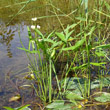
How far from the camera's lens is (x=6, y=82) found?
1438 mm

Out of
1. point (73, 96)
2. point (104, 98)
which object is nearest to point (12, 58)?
point (73, 96)

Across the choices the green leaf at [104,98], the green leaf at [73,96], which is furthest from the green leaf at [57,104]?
the green leaf at [104,98]

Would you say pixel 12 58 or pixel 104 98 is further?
pixel 12 58

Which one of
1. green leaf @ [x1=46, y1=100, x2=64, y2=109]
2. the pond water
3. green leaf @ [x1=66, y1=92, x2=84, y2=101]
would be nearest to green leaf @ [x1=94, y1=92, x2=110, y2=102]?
green leaf @ [x1=66, y1=92, x2=84, y2=101]

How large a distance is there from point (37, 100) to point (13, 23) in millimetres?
2057

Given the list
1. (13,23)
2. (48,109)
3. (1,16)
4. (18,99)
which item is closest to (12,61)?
(18,99)

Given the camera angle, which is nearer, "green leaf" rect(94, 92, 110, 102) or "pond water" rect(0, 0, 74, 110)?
"green leaf" rect(94, 92, 110, 102)

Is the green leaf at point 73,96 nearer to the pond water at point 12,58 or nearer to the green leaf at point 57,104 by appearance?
the green leaf at point 57,104

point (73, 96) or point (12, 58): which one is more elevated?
point (12, 58)

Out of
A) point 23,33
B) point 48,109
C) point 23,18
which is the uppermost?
point 23,18

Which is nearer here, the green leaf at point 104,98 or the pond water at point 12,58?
the green leaf at point 104,98

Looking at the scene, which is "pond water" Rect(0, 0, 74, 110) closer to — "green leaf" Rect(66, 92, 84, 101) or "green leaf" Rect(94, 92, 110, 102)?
"green leaf" Rect(66, 92, 84, 101)

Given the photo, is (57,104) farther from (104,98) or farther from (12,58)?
(12,58)

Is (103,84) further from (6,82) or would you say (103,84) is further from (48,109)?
(6,82)
